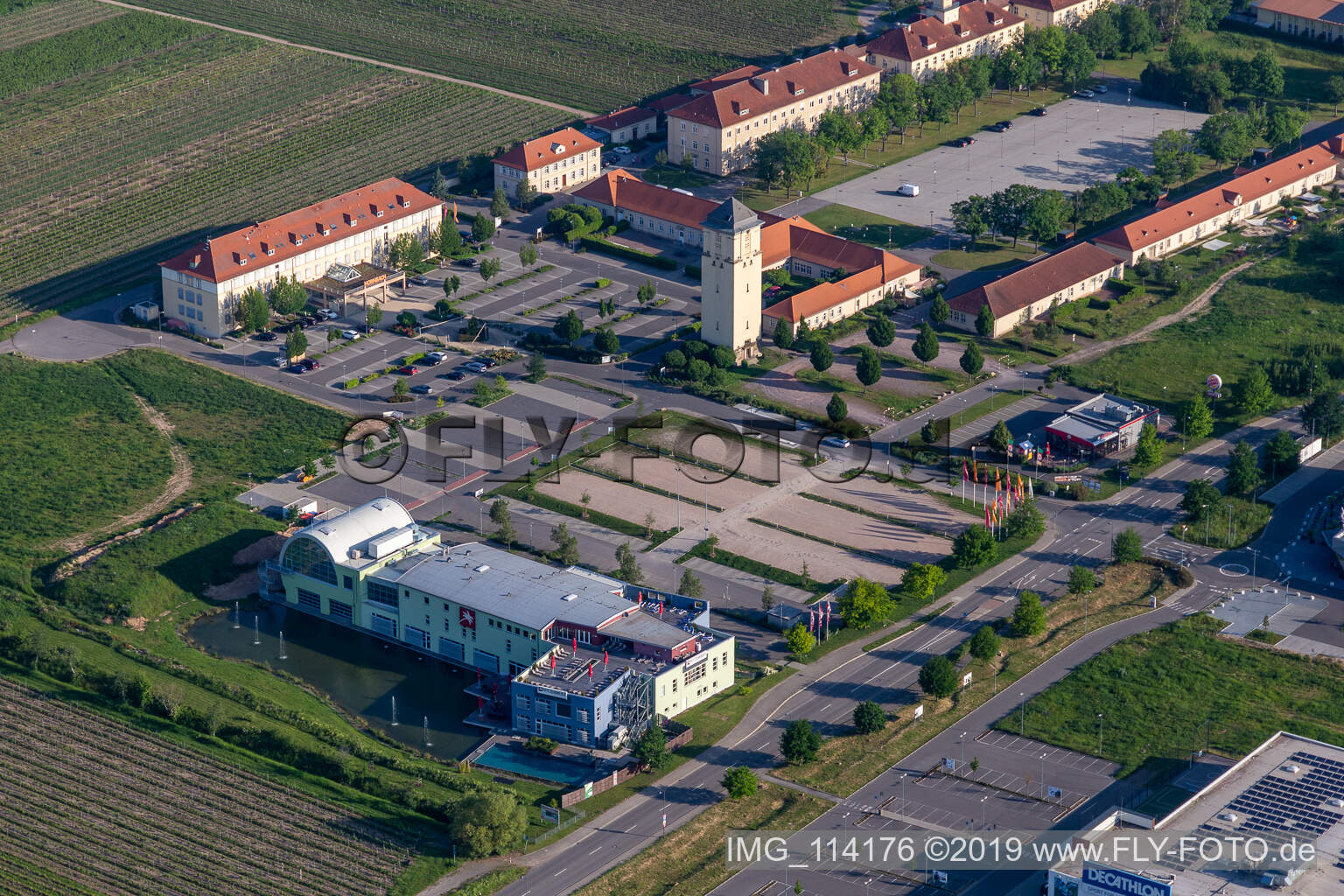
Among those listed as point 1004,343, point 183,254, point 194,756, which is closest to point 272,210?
point 183,254

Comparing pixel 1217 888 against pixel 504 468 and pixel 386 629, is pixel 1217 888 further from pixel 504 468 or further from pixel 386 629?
pixel 504 468

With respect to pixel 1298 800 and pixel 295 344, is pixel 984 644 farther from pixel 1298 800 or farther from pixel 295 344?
pixel 295 344

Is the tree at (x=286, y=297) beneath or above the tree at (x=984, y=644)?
above

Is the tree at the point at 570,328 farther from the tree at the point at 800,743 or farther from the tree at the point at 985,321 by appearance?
the tree at the point at 800,743

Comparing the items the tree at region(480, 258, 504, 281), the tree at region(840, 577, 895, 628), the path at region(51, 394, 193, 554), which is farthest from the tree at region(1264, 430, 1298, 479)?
the path at region(51, 394, 193, 554)

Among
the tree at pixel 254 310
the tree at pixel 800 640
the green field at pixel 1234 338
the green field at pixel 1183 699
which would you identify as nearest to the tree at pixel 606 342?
the tree at pixel 254 310

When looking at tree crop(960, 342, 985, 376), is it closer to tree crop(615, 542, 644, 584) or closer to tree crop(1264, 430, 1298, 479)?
tree crop(1264, 430, 1298, 479)

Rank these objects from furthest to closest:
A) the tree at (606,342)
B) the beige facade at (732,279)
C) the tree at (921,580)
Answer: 1. the tree at (606,342)
2. the beige facade at (732,279)
3. the tree at (921,580)
